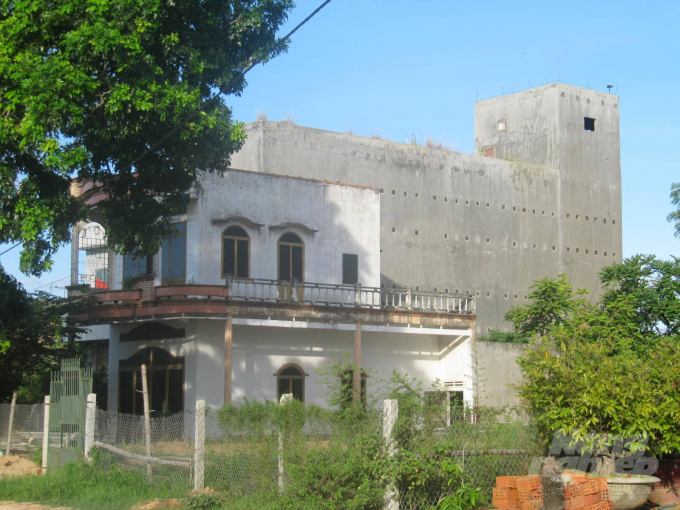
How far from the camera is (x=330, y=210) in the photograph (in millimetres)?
28266

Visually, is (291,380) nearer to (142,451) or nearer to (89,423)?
(89,423)

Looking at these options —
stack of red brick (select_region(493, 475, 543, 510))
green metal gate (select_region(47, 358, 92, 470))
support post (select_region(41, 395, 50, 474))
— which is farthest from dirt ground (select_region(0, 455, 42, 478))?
stack of red brick (select_region(493, 475, 543, 510))

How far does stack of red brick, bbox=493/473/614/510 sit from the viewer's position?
10211 mm

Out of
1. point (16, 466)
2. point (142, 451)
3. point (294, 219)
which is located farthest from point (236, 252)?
point (142, 451)

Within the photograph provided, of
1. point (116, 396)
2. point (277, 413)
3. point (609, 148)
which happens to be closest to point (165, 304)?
point (116, 396)

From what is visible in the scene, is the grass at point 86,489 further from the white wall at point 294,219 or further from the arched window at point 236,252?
the arched window at point 236,252

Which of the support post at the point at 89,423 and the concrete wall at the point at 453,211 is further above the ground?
the concrete wall at the point at 453,211

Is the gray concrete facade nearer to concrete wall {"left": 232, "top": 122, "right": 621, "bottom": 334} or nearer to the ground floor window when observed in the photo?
concrete wall {"left": 232, "top": 122, "right": 621, "bottom": 334}

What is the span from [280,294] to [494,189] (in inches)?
714

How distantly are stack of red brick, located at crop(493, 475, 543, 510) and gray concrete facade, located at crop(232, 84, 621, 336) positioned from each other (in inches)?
993

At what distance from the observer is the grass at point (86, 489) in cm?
1250

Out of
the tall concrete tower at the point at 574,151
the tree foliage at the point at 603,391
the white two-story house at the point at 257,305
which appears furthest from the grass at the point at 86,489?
the tall concrete tower at the point at 574,151

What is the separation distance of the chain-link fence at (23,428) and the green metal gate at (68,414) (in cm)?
267

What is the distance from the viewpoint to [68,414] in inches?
604
